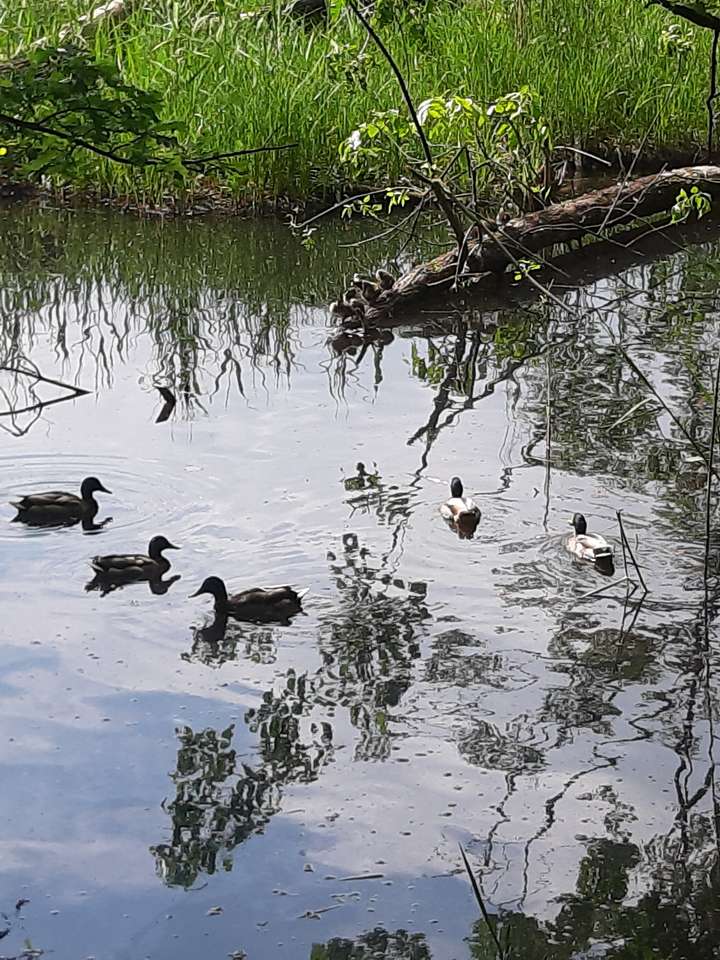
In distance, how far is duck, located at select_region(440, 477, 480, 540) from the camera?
6.78 m

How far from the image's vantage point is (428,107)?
447 inches

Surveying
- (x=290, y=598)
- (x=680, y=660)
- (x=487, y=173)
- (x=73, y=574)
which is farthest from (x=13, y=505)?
(x=487, y=173)

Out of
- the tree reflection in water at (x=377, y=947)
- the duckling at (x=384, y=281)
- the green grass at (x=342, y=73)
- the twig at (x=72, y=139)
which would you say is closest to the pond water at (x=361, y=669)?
the tree reflection in water at (x=377, y=947)

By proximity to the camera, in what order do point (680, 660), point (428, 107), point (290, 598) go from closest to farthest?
point (680, 660)
point (290, 598)
point (428, 107)

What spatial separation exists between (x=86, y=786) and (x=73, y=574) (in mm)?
1869

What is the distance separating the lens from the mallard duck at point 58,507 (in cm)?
693

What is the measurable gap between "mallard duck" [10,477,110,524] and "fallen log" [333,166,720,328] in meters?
4.14

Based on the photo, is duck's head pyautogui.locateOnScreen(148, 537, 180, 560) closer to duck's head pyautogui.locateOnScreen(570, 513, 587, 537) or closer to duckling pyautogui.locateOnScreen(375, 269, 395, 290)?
duck's head pyautogui.locateOnScreen(570, 513, 587, 537)

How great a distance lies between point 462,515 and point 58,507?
1.87 metres

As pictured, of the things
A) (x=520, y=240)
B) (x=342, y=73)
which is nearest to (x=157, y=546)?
(x=520, y=240)

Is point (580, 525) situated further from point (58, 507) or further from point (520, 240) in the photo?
point (520, 240)

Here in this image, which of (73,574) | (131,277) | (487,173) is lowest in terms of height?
(73,574)

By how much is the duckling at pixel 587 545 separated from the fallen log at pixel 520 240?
3996mm

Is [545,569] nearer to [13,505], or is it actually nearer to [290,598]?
[290,598]
